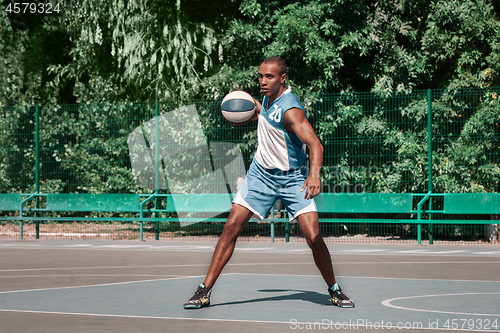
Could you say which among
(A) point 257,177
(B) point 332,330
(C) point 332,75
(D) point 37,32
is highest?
(D) point 37,32

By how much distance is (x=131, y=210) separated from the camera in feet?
58.4

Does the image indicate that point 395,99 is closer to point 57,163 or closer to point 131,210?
point 131,210

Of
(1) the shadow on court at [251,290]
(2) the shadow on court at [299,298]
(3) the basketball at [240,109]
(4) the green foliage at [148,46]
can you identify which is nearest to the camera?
(1) the shadow on court at [251,290]

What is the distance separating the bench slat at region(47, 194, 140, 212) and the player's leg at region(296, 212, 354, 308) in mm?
10378

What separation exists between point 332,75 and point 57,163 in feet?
22.3

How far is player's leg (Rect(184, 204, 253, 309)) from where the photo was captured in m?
7.70

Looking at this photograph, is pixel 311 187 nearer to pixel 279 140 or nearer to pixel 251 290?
pixel 279 140

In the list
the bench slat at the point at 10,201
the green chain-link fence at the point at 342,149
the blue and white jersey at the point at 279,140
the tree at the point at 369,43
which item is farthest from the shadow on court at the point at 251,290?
the tree at the point at 369,43

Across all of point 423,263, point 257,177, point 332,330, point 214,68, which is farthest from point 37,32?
point 332,330

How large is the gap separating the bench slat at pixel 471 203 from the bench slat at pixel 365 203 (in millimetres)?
757

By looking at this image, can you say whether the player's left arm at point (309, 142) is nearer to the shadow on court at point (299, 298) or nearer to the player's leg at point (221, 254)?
the player's leg at point (221, 254)

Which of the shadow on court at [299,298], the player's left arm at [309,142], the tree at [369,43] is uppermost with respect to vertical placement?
the tree at [369,43]

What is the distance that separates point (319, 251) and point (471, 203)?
873 cm

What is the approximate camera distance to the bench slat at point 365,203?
16141mm
